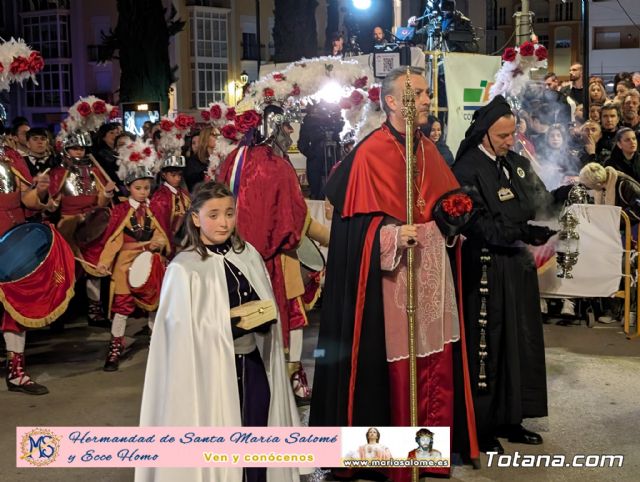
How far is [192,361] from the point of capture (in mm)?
4484

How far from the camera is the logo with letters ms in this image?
5395 millimetres

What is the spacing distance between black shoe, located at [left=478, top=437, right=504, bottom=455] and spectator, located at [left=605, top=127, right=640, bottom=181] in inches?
199

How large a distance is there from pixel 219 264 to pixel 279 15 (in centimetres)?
2856

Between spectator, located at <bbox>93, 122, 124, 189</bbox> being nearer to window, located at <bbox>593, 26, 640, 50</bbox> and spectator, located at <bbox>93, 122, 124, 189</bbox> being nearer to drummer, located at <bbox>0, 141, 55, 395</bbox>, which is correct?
drummer, located at <bbox>0, 141, 55, 395</bbox>

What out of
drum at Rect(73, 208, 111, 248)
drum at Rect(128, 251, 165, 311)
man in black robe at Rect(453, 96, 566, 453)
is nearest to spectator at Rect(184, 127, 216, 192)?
drum at Rect(73, 208, 111, 248)

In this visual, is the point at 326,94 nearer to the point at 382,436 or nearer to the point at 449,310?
the point at 449,310

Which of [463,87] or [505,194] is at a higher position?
[463,87]

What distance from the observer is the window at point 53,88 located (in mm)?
47953

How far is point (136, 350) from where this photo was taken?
952cm

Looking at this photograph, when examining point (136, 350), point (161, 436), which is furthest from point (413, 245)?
point (136, 350)

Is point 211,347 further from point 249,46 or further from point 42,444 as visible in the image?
point 249,46

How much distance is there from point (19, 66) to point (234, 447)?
4.77m

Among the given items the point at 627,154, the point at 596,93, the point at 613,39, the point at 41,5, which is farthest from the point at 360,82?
the point at 613,39

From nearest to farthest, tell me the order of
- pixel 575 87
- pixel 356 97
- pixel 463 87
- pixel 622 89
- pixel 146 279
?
1. pixel 146 279
2. pixel 356 97
3. pixel 622 89
4. pixel 463 87
5. pixel 575 87
